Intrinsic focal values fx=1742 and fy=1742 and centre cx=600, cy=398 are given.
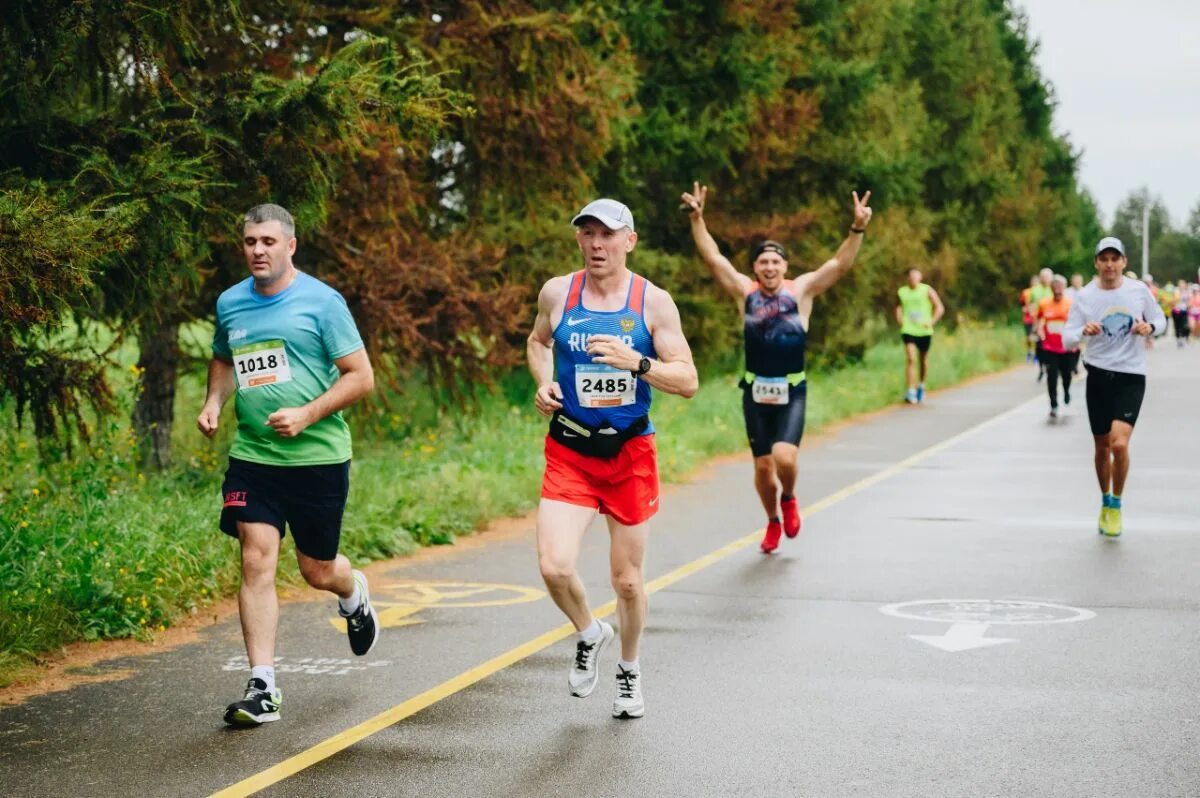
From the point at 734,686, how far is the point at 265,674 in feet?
6.68

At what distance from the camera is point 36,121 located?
9.58 meters

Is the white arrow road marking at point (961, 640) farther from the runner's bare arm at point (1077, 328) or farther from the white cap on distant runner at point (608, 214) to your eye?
the runner's bare arm at point (1077, 328)

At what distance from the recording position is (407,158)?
16.1m

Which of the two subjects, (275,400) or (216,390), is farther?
(216,390)

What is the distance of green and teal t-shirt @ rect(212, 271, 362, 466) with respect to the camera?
715cm

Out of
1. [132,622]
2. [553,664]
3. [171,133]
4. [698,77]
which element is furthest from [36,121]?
[698,77]

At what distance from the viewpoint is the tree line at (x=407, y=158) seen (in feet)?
29.7

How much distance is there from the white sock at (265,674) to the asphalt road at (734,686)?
166 mm

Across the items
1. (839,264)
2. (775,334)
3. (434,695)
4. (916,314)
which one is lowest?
(434,695)

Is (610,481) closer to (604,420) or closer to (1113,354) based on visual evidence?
(604,420)

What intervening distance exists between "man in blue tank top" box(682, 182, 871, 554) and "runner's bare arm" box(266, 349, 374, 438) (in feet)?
15.2

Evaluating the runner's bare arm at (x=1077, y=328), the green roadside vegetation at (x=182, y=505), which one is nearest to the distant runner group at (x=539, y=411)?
the green roadside vegetation at (x=182, y=505)

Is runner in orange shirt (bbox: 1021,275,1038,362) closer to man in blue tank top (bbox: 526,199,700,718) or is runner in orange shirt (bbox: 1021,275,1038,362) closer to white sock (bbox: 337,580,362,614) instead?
white sock (bbox: 337,580,362,614)

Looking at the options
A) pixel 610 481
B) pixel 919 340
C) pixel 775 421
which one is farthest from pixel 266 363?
pixel 919 340
